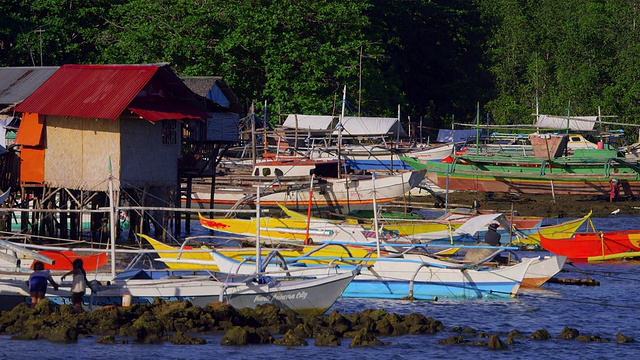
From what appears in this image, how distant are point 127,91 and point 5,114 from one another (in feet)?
17.5

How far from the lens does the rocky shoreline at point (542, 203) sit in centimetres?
4638

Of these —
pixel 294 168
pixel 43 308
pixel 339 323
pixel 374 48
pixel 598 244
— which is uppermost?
pixel 374 48

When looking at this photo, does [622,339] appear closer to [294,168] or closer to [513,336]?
[513,336]

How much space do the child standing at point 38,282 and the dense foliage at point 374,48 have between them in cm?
2894

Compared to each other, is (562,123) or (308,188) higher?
(562,123)

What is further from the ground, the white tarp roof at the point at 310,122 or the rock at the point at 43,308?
the white tarp roof at the point at 310,122

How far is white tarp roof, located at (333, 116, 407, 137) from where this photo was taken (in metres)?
51.9

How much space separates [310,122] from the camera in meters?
51.5

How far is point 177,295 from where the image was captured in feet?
74.7

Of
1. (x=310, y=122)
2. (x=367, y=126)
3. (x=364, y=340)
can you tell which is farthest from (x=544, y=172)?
(x=364, y=340)

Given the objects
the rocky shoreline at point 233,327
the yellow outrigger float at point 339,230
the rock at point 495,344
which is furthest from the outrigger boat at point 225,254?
the rock at point 495,344

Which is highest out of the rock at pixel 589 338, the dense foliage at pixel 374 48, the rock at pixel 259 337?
the dense foliage at pixel 374 48

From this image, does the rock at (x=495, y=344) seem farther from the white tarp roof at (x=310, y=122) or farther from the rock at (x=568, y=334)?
the white tarp roof at (x=310, y=122)

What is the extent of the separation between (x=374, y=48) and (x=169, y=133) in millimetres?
26011
